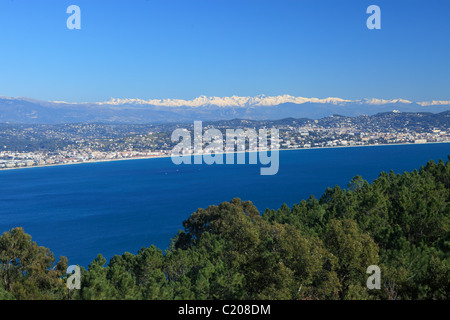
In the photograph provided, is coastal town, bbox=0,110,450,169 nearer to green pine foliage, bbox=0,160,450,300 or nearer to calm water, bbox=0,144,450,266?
calm water, bbox=0,144,450,266

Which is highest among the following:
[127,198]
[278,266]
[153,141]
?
Answer: [278,266]

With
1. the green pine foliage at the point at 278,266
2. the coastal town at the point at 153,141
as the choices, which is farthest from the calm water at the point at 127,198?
the coastal town at the point at 153,141

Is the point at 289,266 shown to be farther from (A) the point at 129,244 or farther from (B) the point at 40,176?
(B) the point at 40,176

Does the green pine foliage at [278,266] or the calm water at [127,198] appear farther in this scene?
the calm water at [127,198]

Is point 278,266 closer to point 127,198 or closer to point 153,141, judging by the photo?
point 127,198

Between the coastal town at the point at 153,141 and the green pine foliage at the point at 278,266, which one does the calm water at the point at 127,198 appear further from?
the coastal town at the point at 153,141

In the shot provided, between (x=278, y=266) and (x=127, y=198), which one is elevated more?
(x=278, y=266)

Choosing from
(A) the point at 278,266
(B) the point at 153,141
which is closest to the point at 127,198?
(A) the point at 278,266

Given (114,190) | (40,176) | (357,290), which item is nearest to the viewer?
(357,290)
